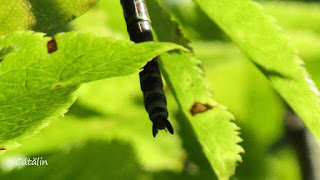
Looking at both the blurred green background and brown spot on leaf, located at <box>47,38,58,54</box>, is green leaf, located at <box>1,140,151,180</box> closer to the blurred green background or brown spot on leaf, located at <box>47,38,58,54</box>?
the blurred green background

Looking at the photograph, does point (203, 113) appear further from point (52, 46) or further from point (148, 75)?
point (52, 46)

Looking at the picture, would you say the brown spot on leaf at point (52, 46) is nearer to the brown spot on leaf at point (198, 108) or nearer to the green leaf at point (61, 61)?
the green leaf at point (61, 61)

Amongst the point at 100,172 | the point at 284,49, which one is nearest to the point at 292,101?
A: the point at 284,49

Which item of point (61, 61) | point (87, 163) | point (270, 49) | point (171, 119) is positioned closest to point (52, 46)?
point (61, 61)

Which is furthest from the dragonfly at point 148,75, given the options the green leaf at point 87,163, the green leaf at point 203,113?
the green leaf at point 87,163

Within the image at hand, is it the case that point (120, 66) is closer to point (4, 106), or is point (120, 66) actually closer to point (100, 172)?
point (4, 106)

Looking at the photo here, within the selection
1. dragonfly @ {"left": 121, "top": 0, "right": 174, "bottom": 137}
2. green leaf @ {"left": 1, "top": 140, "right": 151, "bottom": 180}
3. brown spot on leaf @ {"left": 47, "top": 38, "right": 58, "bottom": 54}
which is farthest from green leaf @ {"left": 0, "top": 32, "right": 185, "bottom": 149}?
green leaf @ {"left": 1, "top": 140, "right": 151, "bottom": 180}
